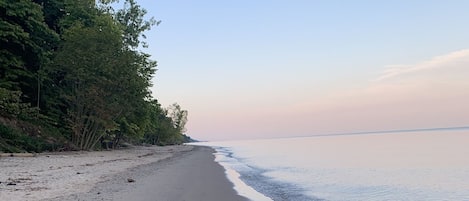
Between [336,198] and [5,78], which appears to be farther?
[5,78]

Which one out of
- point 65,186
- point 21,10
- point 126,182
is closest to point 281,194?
point 126,182

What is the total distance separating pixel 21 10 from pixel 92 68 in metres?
8.44

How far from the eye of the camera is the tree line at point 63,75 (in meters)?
29.9

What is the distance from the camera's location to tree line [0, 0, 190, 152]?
29891mm

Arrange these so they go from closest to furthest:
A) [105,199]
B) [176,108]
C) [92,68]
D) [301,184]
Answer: [105,199] < [301,184] < [92,68] < [176,108]

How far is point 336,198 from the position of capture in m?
13.1

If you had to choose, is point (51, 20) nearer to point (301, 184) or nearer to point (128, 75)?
point (128, 75)

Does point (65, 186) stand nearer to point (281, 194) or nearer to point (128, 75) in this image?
point (281, 194)

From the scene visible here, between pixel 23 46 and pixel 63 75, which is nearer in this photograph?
pixel 23 46

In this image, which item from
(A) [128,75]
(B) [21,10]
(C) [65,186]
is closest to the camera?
(C) [65,186]

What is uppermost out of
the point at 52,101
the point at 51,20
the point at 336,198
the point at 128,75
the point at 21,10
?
the point at 51,20

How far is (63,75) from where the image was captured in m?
38.5

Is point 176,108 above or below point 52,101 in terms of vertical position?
above

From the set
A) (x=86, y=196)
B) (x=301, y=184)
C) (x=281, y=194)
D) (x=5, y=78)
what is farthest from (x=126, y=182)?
(x=5, y=78)
